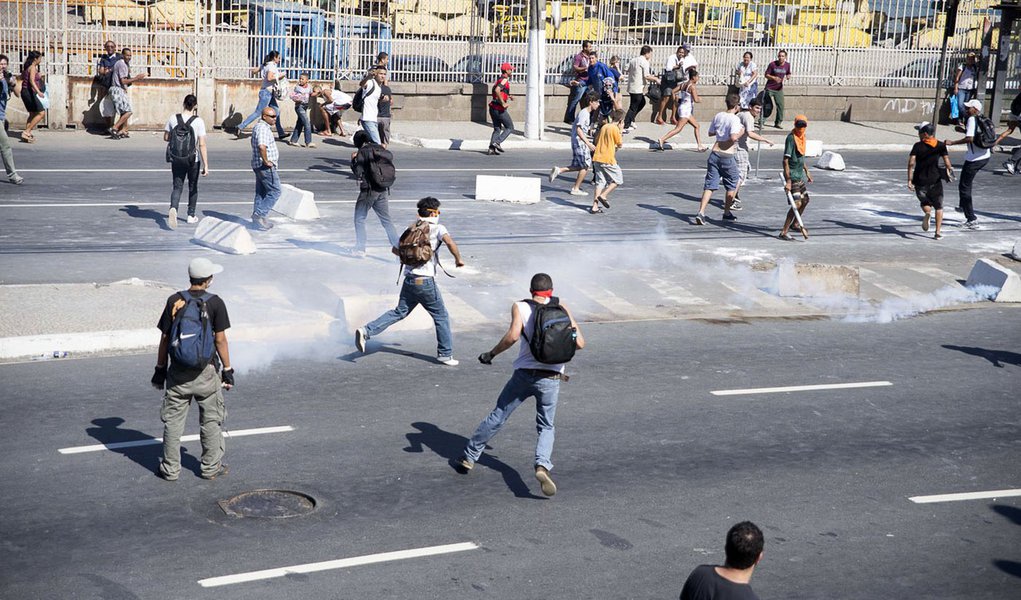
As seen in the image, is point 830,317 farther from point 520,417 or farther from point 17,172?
point 17,172

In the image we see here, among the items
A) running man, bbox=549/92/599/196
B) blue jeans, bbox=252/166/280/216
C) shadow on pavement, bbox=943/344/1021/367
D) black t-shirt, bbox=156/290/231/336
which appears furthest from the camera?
running man, bbox=549/92/599/196

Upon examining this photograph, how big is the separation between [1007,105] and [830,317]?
21.4 metres

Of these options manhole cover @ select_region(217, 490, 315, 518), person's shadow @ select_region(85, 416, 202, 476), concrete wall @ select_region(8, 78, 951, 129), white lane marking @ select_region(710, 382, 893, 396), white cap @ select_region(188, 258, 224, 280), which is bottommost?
manhole cover @ select_region(217, 490, 315, 518)

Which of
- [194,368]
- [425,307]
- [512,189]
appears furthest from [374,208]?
[194,368]

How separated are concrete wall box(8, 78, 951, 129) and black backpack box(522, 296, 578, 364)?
18.7 metres

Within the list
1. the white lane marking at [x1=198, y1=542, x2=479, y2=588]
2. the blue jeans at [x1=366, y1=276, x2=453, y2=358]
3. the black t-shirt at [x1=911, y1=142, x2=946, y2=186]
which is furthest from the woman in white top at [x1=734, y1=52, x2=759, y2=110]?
the white lane marking at [x1=198, y1=542, x2=479, y2=588]

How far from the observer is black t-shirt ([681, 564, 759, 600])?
5.03 metres

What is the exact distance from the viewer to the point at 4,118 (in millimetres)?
20047

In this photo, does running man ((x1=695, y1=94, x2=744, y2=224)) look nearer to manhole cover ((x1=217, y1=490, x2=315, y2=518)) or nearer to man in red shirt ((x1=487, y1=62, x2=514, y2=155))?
man in red shirt ((x1=487, y1=62, x2=514, y2=155))

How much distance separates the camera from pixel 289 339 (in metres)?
11.7

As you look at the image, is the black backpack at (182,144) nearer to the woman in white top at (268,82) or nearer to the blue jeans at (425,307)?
the blue jeans at (425,307)

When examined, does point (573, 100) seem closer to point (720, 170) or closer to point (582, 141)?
point (582, 141)

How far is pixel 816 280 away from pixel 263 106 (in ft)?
45.5

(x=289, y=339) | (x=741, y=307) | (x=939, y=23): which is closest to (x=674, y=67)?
(x=939, y=23)
